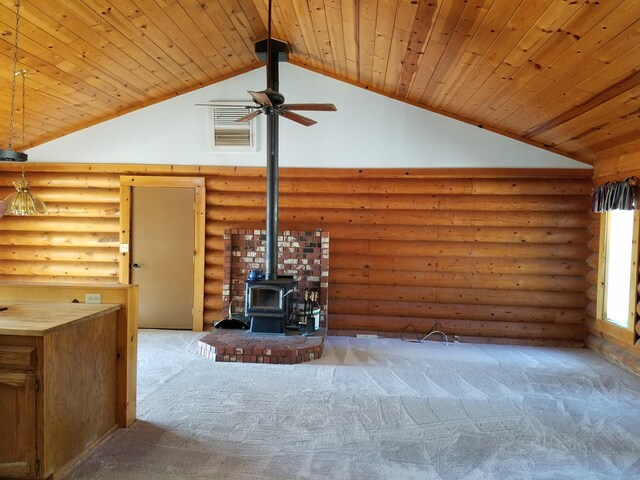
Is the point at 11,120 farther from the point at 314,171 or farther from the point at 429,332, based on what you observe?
the point at 429,332

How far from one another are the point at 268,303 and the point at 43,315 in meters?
2.90

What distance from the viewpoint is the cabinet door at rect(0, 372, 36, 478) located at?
2.32 meters

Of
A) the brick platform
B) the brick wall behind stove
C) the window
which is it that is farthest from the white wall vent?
the window

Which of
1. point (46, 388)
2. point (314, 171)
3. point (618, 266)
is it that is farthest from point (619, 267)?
point (46, 388)

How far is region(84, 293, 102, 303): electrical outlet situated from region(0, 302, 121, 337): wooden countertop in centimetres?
4

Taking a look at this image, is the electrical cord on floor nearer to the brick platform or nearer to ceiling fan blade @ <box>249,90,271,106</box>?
the brick platform

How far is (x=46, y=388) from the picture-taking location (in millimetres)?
2344

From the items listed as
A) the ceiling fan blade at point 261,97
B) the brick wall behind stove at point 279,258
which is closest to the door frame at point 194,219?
the brick wall behind stove at point 279,258

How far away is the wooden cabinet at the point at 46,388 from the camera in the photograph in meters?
2.32

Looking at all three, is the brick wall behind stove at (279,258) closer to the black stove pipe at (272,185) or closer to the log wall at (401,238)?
the log wall at (401,238)

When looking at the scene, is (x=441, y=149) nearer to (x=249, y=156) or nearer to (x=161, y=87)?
(x=249, y=156)

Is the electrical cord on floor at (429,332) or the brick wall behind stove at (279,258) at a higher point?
the brick wall behind stove at (279,258)

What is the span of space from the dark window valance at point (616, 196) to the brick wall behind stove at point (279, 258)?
3324 millimetres

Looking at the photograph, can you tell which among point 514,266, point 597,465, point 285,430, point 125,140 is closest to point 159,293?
point 125,140
